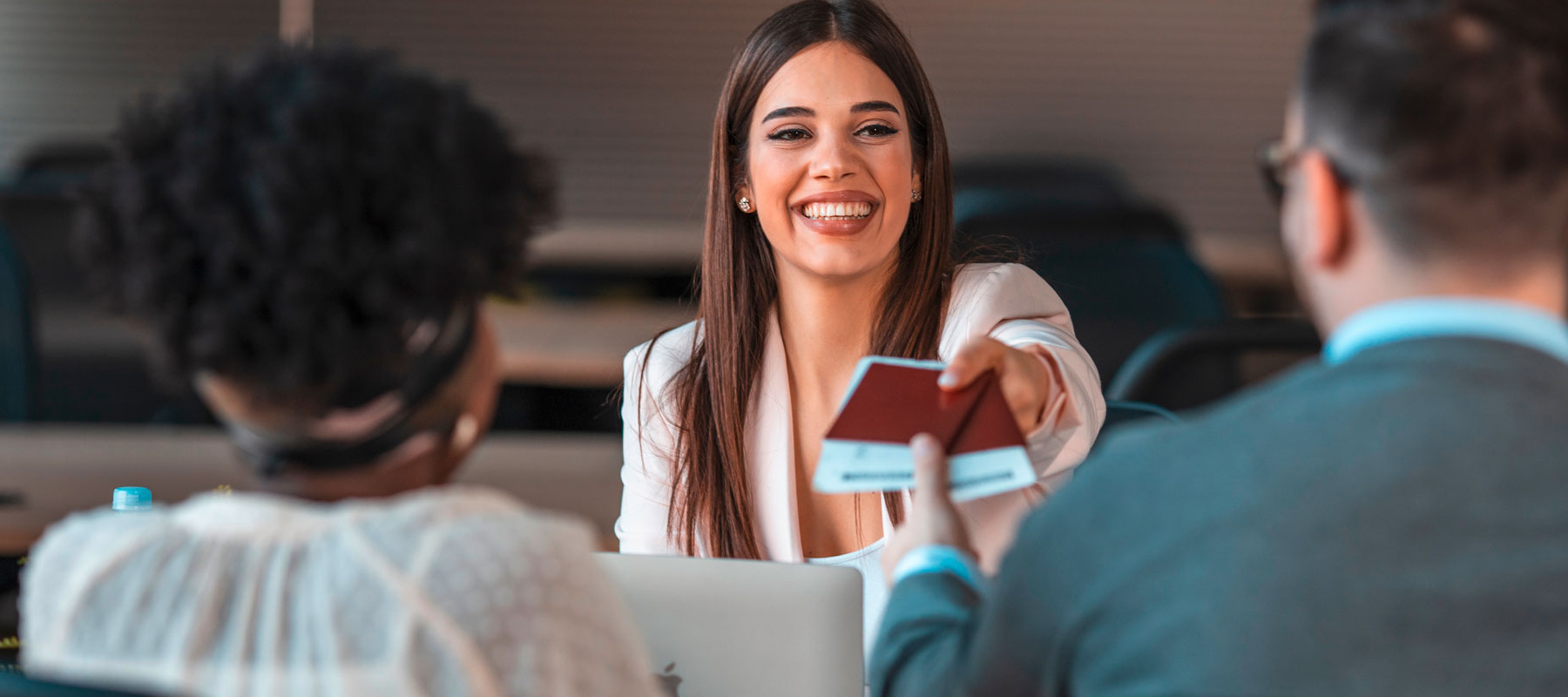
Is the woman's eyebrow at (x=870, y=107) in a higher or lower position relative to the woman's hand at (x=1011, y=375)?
higher

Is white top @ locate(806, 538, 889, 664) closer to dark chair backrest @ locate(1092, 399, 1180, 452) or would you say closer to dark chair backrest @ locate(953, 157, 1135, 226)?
dark chair backrest @ locate(1092, 399, 1180, 452)

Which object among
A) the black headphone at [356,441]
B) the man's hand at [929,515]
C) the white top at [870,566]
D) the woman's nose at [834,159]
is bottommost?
the white top at [870,566]

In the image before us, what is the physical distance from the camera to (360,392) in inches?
35.7

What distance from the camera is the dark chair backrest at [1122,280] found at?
3.54 m

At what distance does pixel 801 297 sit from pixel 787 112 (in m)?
0.28

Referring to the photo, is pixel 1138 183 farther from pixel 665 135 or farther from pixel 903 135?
pixel 903 135

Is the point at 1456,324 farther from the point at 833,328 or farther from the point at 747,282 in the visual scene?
the point at 747,282

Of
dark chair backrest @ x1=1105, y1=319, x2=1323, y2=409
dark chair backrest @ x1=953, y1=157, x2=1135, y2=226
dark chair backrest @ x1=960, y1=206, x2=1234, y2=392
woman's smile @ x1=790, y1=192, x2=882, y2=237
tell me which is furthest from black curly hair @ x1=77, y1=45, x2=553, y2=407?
dark chair backrest @ x1=953, y1=157, x2=1135, y2=226

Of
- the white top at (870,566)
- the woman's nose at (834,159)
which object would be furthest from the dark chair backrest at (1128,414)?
the woman's nose at (834,159)

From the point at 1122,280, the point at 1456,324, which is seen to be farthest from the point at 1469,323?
the point at 1122,280

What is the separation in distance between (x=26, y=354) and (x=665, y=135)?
3.66 m

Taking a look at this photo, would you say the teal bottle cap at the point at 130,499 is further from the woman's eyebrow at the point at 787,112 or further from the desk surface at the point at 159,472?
the woman's eyebrow at the point at 787,112

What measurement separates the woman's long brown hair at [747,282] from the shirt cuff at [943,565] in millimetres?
836

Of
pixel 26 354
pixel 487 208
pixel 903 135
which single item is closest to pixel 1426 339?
pixel 487 208
